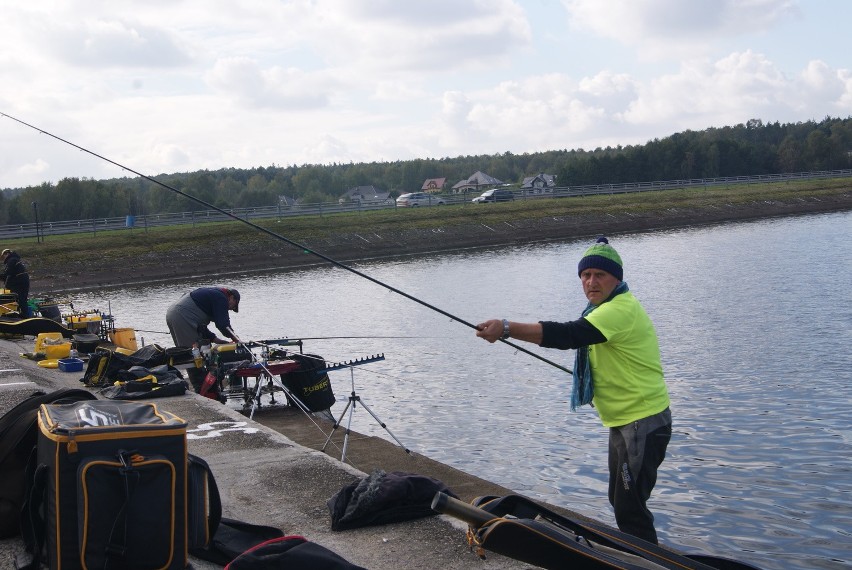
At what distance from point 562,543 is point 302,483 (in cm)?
286

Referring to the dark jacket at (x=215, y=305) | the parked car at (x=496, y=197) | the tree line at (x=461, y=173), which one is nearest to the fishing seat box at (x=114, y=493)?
the dark jacket at (x=215, y=305)

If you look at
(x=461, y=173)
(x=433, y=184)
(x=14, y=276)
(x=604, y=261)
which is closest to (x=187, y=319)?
(x=604, y=261)

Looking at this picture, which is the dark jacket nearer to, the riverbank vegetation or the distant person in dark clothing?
the distant person in dark clothing

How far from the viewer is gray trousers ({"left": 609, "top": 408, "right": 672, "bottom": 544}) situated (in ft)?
17.5

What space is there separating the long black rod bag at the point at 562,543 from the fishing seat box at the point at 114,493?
155cm

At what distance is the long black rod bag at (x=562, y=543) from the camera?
4633 mm

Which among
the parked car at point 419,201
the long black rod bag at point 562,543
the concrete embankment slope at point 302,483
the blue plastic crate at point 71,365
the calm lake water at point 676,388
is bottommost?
the calm lake water at point 676,388

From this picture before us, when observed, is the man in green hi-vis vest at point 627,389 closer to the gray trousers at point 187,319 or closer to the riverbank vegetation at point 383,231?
the gray trousers at point 187,319

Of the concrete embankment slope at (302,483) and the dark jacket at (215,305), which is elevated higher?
the dark jacket at (215,305)

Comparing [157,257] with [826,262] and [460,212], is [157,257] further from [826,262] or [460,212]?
[826,262]

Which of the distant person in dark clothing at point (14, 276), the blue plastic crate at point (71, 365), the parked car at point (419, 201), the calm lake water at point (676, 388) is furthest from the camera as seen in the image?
the parked car at point (419, 201)

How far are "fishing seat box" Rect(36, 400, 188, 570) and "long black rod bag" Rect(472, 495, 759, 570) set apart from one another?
1.55m

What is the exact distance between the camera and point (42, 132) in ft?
31.4

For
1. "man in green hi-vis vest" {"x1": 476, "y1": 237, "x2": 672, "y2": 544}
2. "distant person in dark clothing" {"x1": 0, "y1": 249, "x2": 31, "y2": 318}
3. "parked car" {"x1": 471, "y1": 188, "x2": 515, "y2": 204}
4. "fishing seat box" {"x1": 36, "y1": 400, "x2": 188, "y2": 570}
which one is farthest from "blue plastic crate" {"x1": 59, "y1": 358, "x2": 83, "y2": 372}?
"parked car" {"x1": 471, "y1": 188, "x2": 515, "y2": 204}
